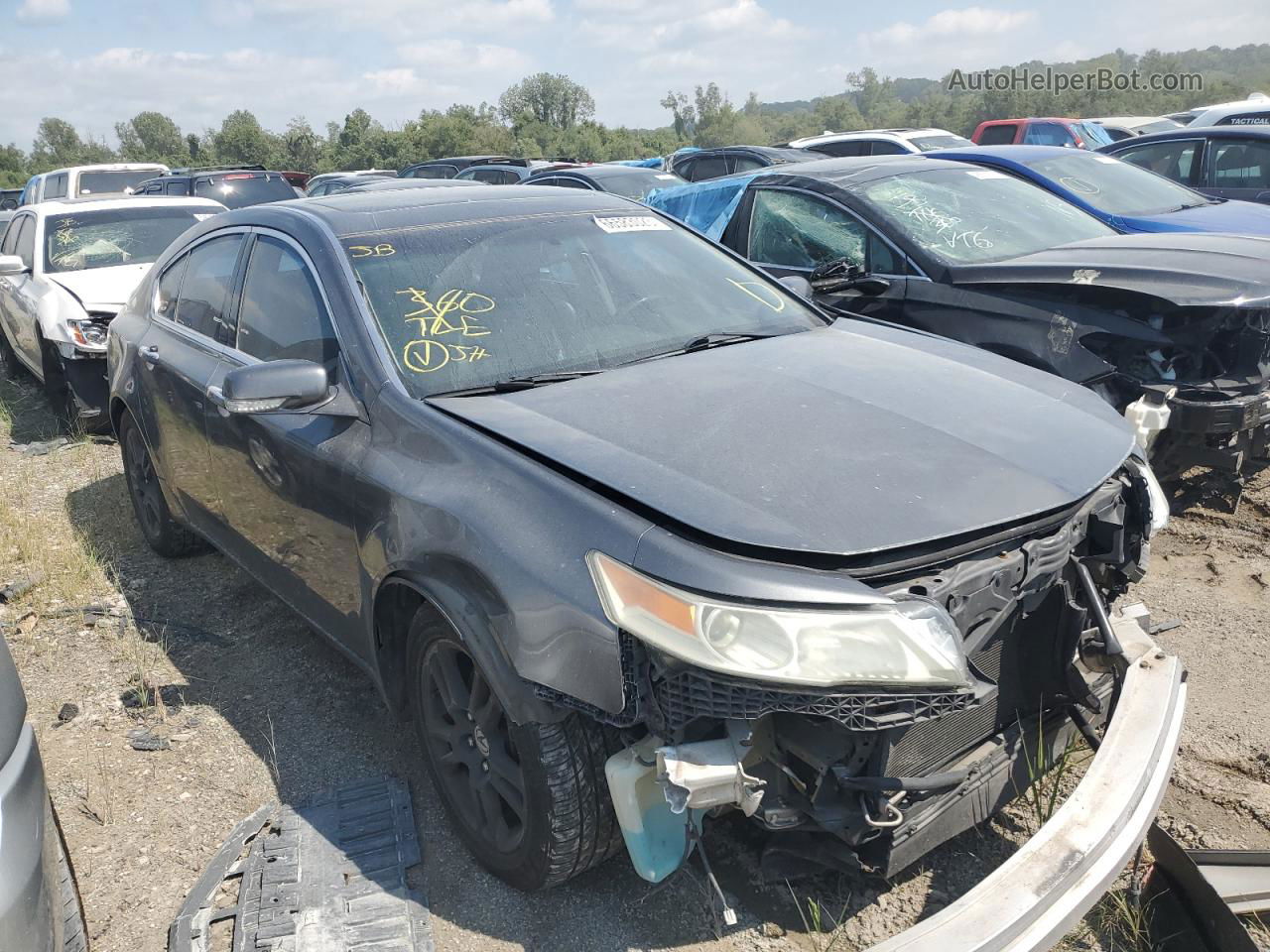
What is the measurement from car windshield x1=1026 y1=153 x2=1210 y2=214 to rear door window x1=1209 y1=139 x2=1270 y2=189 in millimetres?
2440

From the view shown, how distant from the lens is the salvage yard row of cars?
75.9 inches

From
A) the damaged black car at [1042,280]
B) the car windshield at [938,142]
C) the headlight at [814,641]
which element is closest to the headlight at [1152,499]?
the headlight at [814,641]

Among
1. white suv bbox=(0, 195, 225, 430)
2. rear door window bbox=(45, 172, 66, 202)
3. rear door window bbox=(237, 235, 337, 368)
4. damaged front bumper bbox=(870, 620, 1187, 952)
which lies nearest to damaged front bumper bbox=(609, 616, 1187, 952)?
damaged front bumper bbox=(870, 620, 1187, 952)

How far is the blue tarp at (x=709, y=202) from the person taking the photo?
6188 mm

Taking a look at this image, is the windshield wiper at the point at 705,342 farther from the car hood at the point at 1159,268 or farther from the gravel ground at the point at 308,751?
the car hood at the point at 1159,268

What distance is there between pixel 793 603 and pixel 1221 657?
2404mm

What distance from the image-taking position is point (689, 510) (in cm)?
207

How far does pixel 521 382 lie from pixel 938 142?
14741 millimetres

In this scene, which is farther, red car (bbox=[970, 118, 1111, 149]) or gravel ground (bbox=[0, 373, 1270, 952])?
red car (bbox=[970, 118, 1111, 149])

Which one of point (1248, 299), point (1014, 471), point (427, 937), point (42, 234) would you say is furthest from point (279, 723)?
point (42, 234)

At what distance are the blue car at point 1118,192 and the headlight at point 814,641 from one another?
5.26 meters

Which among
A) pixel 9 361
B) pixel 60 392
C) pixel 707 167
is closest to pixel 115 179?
pixel 9 361

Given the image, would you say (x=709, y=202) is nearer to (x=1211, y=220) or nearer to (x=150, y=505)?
(x=1211, y=220)

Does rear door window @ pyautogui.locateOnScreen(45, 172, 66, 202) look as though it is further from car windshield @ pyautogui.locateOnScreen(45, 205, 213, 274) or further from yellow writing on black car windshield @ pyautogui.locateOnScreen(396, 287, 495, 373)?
yellow writing on black car windshield @ pyautogui.locateOnScreen(396, 287, 495, 373)
